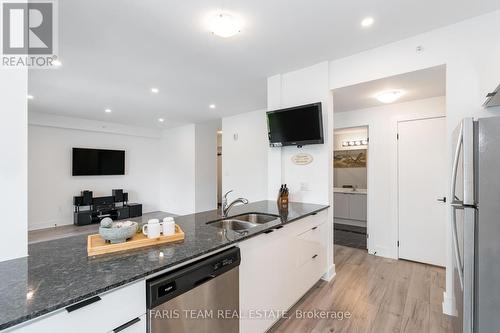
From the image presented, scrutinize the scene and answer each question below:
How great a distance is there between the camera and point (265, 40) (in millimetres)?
2389

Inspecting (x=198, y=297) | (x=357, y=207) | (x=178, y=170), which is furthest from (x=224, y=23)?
(x=178, y=170)

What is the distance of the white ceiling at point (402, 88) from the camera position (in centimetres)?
244

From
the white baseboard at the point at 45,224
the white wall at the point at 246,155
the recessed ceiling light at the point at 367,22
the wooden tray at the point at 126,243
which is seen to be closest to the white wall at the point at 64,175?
the white baseboard at the point at 45,224

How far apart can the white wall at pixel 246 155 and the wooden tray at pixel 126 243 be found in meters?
3.82

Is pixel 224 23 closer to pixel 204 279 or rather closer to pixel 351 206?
pixel 204 279

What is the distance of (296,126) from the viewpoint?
2930 millimetres

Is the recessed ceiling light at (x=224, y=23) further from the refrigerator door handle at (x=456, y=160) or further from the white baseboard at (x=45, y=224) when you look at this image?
the white baseboard at (x=45, y=224)

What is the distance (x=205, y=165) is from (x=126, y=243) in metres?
5.51

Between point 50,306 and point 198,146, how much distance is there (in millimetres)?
5980

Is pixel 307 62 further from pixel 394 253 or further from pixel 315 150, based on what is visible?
pixel 394 253

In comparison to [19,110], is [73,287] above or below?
below

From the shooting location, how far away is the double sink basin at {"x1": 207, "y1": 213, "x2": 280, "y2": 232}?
2.13m

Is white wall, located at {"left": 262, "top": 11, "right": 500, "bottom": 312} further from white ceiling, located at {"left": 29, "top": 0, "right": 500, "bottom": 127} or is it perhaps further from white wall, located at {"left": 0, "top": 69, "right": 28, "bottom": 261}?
white wall, located at {"left": 0, "top": 69, "right": 28, "bottom": 261}

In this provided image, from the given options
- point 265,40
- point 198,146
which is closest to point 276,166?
point 265,40
